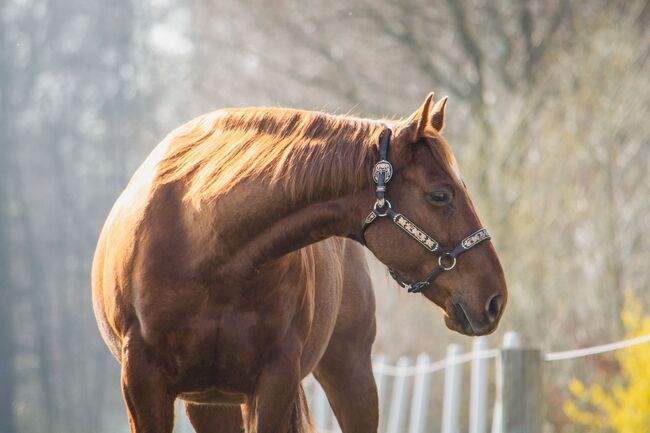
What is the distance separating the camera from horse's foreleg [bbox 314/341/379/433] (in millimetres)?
6387

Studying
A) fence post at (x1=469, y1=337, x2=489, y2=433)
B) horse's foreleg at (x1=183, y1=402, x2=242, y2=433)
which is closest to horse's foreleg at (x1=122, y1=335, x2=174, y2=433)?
horse's foreleg at (x1=183, y1=402, x2=242, y2=433)

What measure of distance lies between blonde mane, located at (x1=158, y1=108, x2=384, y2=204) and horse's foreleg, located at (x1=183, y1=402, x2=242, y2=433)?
1428 millimetres

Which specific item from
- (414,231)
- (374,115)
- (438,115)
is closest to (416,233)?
(414,231)

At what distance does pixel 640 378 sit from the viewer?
27.6 ft

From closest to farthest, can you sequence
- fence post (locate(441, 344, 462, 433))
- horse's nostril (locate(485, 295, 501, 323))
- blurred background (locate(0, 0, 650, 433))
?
horse's nostril (locate(485, 295, 501, 323))
fence post (locate(441, 344, 462, 433))
blurred background (locate(0, 0, 650, 433))

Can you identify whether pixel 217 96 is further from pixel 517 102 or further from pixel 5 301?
pixel 5 301

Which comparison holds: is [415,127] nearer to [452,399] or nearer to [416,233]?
[416,233]

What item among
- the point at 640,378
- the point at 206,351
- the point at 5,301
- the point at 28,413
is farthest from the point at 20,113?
the point at 206,351

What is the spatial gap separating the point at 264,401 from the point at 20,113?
84.6 feet

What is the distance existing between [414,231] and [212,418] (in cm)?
191

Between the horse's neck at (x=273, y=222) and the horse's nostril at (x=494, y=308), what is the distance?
597 millimetres

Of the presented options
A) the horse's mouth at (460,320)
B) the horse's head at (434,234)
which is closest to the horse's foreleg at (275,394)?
the horse's head at (434,234)

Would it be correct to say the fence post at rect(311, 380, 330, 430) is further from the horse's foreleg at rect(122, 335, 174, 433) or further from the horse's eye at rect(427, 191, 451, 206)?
the horse's eye at rect(427, 191, 451, 206)

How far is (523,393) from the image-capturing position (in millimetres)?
6758
